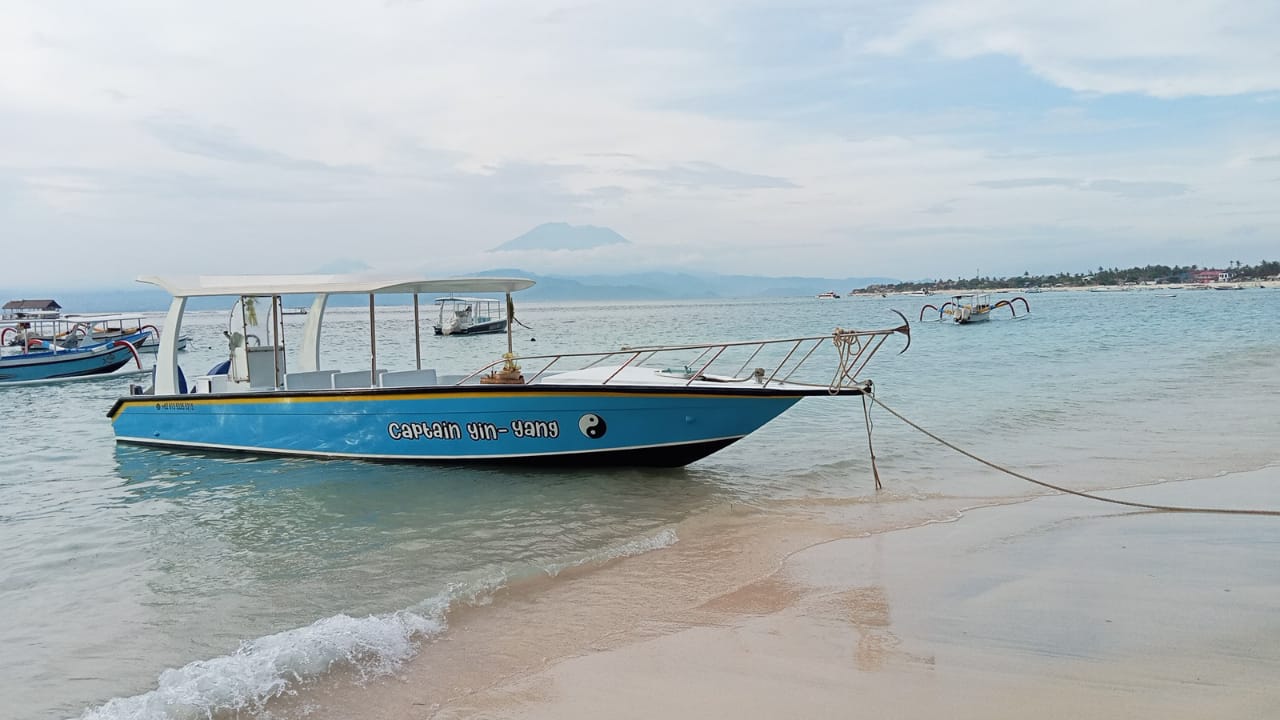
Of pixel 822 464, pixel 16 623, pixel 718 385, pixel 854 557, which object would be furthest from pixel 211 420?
pixel 854 557

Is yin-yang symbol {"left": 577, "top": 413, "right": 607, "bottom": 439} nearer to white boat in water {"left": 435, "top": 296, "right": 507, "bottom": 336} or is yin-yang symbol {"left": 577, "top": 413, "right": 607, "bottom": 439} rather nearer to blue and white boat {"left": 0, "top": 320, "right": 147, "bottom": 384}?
blue and white boat {"left": 0, "top": 320, "right": 147, "bottom": 384}

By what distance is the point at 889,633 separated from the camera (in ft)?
18.3

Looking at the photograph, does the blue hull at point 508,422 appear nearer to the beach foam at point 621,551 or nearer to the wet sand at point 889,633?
the beach foam at point 621,551

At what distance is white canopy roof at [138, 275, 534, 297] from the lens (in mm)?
11719

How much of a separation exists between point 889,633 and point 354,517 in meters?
6.29

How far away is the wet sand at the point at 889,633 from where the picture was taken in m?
4.68

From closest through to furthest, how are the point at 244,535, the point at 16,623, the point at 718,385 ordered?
1. the point at 16,623
2. the point at 244,535
3. the point at 718,385

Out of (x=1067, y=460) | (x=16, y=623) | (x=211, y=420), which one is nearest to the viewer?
(x=16, y=623)

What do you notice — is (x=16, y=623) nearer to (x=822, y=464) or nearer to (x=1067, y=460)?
(x=822, y=464)

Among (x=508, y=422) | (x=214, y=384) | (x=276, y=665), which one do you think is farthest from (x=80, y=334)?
(x=276, y=665)

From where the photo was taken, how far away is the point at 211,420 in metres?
13.0

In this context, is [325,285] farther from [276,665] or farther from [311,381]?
[276,665]

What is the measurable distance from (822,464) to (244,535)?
24.2ft

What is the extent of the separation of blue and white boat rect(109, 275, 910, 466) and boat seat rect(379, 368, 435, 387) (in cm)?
2
